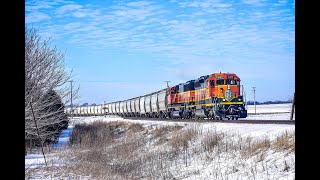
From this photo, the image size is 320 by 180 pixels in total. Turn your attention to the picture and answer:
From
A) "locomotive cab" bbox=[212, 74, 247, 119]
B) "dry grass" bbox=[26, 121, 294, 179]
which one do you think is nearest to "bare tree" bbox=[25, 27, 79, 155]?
"dry grass" bbox=[26, 121, 294, 179]

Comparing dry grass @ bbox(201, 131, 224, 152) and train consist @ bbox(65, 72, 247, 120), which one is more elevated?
train consist @ bbox(65, 72, 247, 120)

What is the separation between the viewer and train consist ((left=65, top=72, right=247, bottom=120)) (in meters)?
26.1

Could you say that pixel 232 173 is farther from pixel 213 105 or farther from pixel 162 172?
pixel 213 105

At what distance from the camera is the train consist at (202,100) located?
26.1m

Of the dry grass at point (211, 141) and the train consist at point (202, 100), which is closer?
the dry grass at point (211, 141)

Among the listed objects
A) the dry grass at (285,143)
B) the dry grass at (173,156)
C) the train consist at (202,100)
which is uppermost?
the train consist at (202,100)

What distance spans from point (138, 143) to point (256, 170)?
1266cm

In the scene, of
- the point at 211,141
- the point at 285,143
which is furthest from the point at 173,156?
the point at 285,143

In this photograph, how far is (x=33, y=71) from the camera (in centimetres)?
1534

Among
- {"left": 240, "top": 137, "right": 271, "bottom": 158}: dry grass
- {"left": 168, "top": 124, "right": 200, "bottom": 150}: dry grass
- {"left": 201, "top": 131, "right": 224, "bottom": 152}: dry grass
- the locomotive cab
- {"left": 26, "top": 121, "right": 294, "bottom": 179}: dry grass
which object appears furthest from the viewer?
the locomotive cab

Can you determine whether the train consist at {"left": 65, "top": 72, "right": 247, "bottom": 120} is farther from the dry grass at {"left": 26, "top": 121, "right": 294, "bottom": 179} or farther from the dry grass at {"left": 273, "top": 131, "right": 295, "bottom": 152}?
the dry grass at {"left": 273, "top": 131, "right": 295, "bottom": 152}

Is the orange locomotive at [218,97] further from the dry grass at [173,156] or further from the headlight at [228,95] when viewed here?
the dry grass at [173,156]

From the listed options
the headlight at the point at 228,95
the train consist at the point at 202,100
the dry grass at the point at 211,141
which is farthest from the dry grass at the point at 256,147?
the headlight at the point at 228,95
